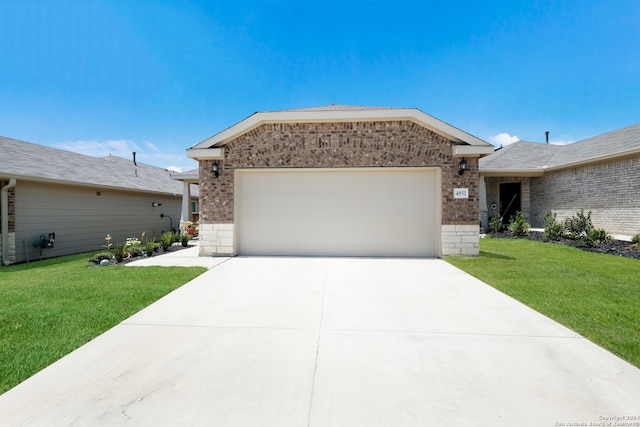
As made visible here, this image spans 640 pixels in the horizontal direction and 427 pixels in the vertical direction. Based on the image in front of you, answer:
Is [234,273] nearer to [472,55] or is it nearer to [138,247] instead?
[138,247]

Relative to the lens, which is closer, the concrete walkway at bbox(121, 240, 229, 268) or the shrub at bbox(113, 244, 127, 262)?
the concrete walkway at bbox(121, 240, 229, 268)

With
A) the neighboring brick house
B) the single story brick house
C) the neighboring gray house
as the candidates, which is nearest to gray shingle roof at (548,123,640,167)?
the neighboring brick house

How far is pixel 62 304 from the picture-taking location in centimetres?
388

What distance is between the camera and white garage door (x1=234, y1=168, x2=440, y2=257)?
295 inches

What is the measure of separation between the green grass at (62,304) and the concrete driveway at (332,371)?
27cm

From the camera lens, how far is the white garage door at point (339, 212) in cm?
748

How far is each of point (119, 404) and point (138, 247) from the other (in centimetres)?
764

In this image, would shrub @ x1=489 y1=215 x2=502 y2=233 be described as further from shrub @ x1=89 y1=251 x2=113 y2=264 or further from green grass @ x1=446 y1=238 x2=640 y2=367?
shrub @ x1=89 y1=251 x2=113 y2=264

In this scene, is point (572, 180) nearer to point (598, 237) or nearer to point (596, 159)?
point (596, 159)

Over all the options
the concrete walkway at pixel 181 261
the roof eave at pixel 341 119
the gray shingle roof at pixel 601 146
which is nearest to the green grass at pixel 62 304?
the concrete walkway at pixel 181 261

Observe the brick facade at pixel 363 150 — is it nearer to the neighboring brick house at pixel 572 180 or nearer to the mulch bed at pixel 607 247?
the mulch bed at pixel 607 247

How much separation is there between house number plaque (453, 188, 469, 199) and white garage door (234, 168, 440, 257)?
486mm

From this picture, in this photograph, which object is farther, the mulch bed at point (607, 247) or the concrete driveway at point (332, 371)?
the mulch bed at point (607, 247)

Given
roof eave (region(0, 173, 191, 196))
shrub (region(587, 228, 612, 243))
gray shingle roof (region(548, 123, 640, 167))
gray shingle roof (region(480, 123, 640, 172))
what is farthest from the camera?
gray shingle roof (region(480, 123, 640, 172))
